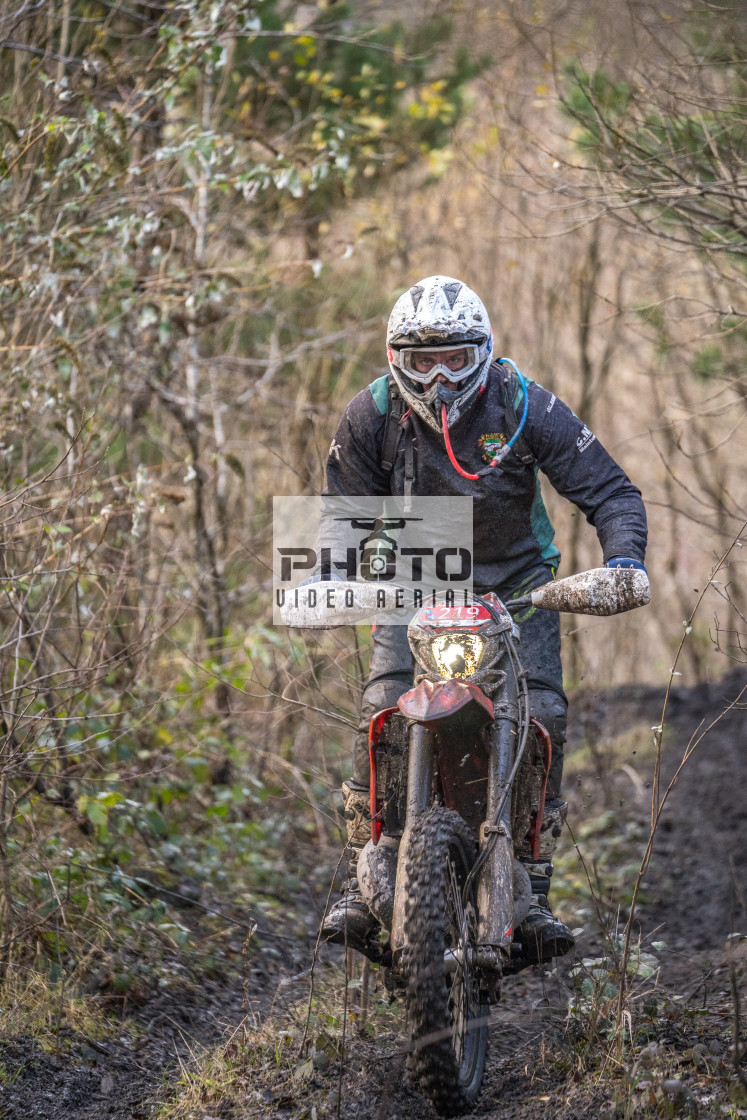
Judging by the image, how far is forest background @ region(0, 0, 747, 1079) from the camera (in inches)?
192

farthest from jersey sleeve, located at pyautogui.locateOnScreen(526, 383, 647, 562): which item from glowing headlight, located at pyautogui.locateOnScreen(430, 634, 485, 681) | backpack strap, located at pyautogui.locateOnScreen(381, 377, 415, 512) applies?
glowing headlight, located at pyautogui.locateOnScreen(430, 634, 485, 681)

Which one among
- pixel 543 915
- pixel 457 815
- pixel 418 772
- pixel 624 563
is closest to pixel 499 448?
pixel 624 563

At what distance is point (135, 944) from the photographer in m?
4.68

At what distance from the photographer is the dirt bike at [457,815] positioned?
3.00 metres

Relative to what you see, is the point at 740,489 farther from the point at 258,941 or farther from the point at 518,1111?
the point at 518,1111

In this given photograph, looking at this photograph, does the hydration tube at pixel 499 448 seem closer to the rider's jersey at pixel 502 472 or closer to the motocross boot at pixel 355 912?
the rider's jersey at pixel 502 472

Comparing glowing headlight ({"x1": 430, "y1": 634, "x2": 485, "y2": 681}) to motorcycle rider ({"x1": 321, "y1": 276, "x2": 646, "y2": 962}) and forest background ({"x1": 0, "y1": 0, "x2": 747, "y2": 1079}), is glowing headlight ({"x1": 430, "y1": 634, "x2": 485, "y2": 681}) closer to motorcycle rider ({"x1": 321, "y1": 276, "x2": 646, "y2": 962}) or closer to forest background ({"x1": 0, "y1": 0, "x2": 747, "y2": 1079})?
motorcycle rider ({"x1": 321, "y1": 276, "x2": 646, "y2": 962})

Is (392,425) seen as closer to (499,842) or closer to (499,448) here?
(499,448)

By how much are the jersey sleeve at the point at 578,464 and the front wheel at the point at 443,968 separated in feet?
4.15

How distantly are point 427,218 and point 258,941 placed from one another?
310 inches

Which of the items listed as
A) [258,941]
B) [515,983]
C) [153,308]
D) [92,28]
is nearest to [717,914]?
[515,983]

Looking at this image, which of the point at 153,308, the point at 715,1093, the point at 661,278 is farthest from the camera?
the point at 661,278

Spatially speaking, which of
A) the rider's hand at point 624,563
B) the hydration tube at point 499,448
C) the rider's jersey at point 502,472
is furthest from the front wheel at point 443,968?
the hydration tube at point 499,448

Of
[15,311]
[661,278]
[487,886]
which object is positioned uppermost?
[661,278]
